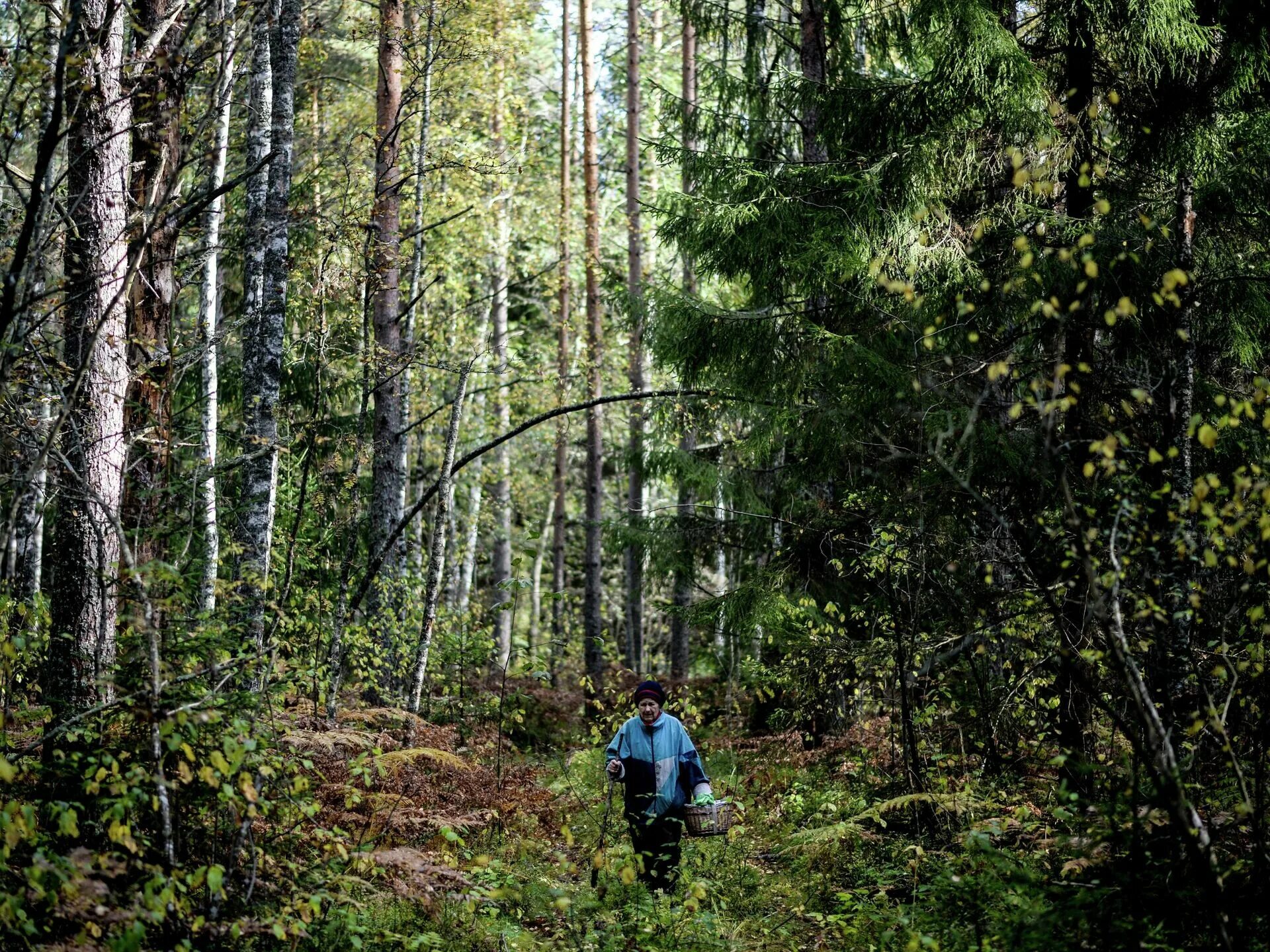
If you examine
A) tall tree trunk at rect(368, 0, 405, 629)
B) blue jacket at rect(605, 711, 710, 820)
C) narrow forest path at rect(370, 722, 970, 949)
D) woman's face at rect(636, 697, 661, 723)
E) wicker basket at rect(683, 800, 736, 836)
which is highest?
tall tree trunk at rect(368, 0, 405, 629)

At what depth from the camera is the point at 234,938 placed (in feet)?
16.0

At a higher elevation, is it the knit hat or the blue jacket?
the knit hat

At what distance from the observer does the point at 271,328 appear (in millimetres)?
8922

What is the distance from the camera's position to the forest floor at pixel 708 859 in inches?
206

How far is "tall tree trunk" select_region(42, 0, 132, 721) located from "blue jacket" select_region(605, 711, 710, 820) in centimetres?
337

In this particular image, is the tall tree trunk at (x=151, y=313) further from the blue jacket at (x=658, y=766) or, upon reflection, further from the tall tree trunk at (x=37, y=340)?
the blue jacket at (x=658, y=766)

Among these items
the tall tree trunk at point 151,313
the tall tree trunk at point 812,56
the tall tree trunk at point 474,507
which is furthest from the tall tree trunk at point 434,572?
→ the tall tree trunk at point 474,507

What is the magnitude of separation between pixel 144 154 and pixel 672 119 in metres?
5.57

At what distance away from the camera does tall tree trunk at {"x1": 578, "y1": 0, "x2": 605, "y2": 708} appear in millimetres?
16703

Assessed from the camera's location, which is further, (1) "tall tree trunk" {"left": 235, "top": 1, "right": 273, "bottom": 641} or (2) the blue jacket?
(1) "tall tree trunk" {"left": 235, "top": 1, "right": 273, "bottom": 641}

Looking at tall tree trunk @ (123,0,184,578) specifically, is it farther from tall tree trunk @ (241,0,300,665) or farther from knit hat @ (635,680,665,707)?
knit hat @ (635,680,665,707)

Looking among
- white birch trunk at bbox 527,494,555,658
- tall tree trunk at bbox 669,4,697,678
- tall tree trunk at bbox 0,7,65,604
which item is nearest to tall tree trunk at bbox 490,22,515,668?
white birch trunk at bbox 527,494,555,658

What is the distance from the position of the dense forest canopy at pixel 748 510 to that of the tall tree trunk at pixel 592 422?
0.72 metres

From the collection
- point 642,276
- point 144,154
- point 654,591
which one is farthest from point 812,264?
point 654,591
